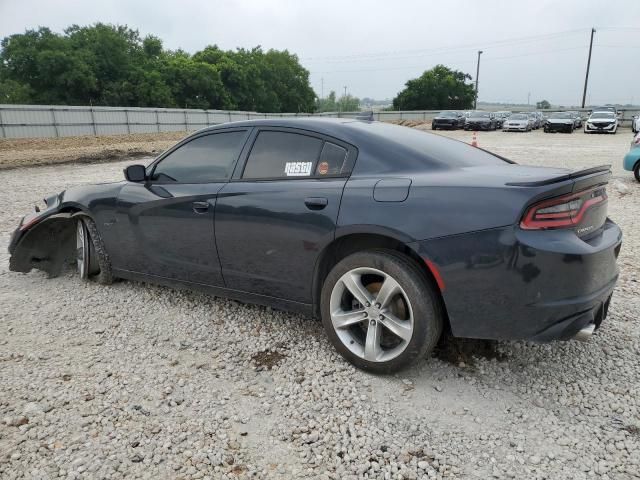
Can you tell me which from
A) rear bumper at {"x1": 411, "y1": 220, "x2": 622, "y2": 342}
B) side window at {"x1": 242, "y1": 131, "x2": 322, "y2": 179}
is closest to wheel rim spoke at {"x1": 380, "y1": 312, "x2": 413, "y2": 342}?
rear bumper at {"x1": 411, "y1": 220, "x2": 622, "y2": 342}

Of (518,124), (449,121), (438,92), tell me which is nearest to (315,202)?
(518,124)

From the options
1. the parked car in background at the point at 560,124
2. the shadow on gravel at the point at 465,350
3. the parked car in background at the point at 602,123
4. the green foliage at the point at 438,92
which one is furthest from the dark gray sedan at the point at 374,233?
the green foliage at the point at 438,92

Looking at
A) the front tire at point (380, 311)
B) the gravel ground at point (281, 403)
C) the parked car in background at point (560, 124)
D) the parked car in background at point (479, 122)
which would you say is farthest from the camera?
the parked car in background at point (479, 122)

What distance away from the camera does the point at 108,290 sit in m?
4.37

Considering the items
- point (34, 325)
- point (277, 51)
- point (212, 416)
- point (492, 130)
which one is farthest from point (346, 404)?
point (277, 51)

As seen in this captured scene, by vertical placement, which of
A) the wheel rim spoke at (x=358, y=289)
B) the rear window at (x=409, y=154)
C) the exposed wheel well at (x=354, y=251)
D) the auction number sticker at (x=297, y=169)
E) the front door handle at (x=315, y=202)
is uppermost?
the rear window at (x=409, y=154)

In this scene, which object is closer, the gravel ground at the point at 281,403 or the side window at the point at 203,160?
the gravel ground at the point at 281,403

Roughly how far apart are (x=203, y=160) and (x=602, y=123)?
32924 millimetres

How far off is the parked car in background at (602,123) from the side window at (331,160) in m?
32.9

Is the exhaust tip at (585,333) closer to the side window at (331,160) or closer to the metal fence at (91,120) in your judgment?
the side window at (331,160)

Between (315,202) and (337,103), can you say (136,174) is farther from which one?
(337,103)

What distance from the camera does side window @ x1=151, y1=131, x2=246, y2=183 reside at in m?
3.55

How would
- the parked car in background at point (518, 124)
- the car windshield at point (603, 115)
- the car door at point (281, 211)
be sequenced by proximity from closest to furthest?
1. the car door at point (281, 211)
2. the car windshield at point (603, 115)
3. the parked car in background at point (518, 124)

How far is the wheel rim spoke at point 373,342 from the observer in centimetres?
285
